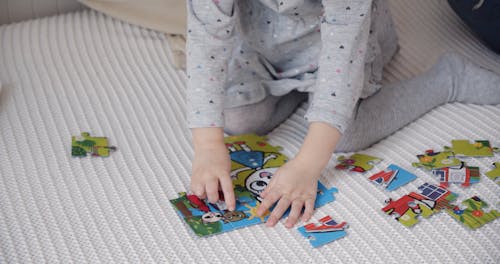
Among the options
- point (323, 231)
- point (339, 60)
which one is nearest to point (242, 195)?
point (323, 231)

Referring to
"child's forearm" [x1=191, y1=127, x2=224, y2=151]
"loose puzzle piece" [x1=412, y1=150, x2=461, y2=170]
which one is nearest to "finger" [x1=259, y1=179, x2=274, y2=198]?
"child's forearm" [x1=191, y1=127, x2=224, y2=151]

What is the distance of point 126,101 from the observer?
1149 millimetres

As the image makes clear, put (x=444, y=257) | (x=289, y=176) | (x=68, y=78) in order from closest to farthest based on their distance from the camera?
(x=444, y=257) < (x=289, y=176) < (x=68, y=78)

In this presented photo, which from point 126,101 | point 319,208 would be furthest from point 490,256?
point 126,101

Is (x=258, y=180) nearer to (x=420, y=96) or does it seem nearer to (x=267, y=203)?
(x=267, y=203)

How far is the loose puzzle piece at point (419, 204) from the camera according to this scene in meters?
0.85

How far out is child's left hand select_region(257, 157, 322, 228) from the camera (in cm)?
86

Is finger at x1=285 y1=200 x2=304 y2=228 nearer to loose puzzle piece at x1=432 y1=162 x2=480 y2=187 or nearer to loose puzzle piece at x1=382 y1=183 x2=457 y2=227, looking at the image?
loose puzzle piece at x1=382 y1=183 x2=457 y2=227

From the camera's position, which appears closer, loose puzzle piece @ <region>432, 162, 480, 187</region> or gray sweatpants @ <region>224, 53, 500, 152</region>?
loose puzzle piece @ <region>432, 162, 480, 187</region>

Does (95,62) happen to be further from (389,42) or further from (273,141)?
(389,42)

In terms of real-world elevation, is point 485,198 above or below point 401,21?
below

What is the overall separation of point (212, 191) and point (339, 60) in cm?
28

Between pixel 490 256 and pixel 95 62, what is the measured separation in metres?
0.85

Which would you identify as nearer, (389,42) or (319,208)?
(319,208)
